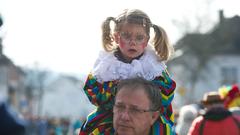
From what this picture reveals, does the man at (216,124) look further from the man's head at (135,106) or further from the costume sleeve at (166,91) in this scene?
the man's head at (135,106)

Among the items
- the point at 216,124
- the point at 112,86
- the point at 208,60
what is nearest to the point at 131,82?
the point at 112,86

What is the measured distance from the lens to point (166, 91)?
13.0 ft

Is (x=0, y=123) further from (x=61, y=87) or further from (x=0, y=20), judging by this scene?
(x=61, y=87)

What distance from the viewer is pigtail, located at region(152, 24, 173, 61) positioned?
413 cm

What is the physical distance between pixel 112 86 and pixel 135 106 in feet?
1.12

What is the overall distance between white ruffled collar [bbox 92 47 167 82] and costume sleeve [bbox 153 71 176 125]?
1.5 inches

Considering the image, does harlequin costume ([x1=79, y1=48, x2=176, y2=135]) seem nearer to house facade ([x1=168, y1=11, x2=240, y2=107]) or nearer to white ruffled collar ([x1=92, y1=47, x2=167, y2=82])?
white ruffled collar ([x1=92, y1=47, x2=167, y2=82])

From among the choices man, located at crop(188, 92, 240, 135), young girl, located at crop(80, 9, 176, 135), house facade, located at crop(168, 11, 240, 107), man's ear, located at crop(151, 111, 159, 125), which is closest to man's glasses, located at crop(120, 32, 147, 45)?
young girl, located at crop(80, 9, 176, 135)

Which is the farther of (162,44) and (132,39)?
(162,44)

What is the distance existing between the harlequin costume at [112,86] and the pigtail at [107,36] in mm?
83

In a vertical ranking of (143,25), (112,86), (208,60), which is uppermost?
(143,25)

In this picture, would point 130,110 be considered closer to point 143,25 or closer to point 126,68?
point 126,68

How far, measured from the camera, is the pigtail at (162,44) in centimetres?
413

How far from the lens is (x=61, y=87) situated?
425 ft
